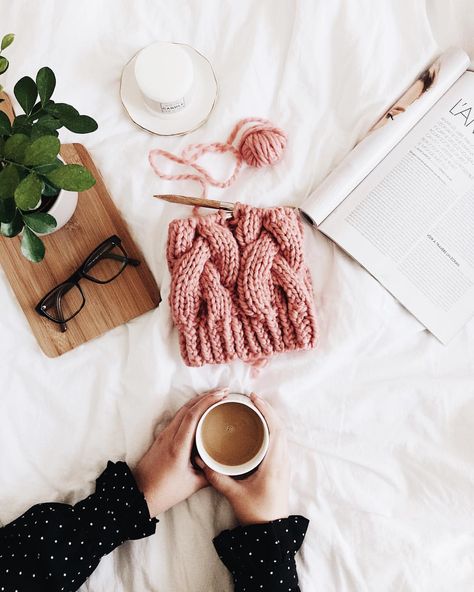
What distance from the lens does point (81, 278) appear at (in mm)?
815

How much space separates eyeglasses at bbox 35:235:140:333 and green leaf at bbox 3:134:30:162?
25 cm

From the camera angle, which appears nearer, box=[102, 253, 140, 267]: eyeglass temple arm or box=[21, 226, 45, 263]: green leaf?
box=[21, 226, 45, 263]: green leaf

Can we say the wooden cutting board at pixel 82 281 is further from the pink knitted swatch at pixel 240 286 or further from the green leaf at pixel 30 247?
the green leaf at pixel 30 247

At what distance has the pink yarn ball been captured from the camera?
2.66 ft

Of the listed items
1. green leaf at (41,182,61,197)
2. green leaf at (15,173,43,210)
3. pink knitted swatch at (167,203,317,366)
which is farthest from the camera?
pink knitted swatch at (167,203,317,366)

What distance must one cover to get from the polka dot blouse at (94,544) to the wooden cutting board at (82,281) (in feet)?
0.78

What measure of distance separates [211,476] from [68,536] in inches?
8.6

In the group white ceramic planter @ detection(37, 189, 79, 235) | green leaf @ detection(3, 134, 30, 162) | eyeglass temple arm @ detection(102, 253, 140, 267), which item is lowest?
eyeglass temple arm @ detection(102, 253, 140, 267)

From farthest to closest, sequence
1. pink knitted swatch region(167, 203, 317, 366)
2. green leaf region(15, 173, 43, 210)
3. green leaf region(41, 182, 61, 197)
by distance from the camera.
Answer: pink knitted swatch region(167, 203, 317, 366)
green leaf region(41, 182, 61, 197)
green leaf region(15, 173, 43, 210)

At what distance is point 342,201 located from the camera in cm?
83

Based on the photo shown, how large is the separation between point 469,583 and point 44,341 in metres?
0.72

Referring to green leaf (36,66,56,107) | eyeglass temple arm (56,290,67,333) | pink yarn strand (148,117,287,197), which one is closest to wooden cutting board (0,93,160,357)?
eyeglass temple arm (56,290,67,333)

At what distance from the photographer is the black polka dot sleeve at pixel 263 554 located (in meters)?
0.75

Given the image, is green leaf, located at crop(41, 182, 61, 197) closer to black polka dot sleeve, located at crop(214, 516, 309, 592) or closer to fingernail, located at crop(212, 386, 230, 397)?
fingernail, located at crop(212, 386, 230, 397)
